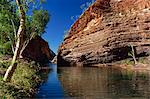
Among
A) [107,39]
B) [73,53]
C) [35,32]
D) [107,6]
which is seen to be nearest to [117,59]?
[107,39]

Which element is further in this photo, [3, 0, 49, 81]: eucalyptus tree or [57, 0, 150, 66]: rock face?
[57, 0, 150, 66]: rock face

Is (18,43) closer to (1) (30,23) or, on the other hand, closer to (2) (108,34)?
(1) (30,23)

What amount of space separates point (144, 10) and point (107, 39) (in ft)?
47.2

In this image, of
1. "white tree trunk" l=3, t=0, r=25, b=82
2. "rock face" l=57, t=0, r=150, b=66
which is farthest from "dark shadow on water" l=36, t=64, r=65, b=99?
"rock face" l=57, t=0, r=150, b=66

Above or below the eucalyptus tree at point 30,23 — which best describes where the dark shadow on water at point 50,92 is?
below

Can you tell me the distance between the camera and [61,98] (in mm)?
27438

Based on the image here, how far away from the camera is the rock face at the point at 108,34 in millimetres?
98062

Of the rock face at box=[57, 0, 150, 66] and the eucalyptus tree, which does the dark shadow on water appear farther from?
the rock face at box=[57, 0, 150, 66]

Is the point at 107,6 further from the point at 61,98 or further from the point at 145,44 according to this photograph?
the point at 61,98

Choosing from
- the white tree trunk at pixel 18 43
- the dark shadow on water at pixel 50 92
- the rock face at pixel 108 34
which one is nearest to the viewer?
the white tree trunk at pixel 18 43

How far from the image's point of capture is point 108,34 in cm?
10119

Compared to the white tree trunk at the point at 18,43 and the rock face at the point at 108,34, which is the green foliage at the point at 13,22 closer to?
the white tree trunk at the point at 18,43

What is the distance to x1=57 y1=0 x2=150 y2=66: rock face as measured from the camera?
9806cm

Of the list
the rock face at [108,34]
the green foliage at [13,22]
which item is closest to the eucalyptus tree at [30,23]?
the green foliage at [13,22]
